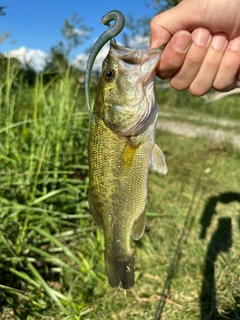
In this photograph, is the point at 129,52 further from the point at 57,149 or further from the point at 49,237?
Result: the point at 57,149

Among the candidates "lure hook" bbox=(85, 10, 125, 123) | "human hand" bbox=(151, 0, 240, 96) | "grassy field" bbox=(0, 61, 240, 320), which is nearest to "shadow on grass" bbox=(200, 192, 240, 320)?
"grassy field" bbox=(0, 61, 240, 320)

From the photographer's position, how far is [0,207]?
262 cm

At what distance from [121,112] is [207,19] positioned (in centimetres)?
50

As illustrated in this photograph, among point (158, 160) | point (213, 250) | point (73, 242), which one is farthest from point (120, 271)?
point (213, 250)

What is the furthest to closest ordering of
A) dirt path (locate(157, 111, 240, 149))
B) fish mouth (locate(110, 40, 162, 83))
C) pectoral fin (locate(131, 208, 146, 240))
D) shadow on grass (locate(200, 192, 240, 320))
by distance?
1. dirt path (locate(157, 111, 240, 149))
2. shadow on grass (locate(200, 192, 240, 320))
3. pectoral fin (locate(131, 208, 146, 240))
4. fish mouth (locate(110, 40, 162, 83))

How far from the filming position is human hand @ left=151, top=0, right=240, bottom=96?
1.61m

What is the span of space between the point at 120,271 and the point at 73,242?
1.38m

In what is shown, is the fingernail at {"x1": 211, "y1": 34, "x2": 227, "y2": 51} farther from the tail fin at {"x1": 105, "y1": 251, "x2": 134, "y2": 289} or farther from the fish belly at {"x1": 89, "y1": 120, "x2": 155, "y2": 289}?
the tail fin at {"x1": 105, "y1": 251, "x2": 134, "y2": 289}


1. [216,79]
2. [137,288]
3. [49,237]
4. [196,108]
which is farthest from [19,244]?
[196,108]

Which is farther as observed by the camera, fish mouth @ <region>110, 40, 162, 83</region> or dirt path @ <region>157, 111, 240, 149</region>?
dirt path @ <region>157, 111, 240, 149</region>

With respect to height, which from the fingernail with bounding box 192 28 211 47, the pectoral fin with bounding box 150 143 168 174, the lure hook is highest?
the lure hook

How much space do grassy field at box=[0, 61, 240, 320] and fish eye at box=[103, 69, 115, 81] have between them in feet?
3.65

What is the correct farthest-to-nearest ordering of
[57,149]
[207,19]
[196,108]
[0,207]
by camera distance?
[196,108]
[57,149]
[0,207]
[207,19]

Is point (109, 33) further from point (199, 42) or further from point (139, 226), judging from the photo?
point (139, 226)
